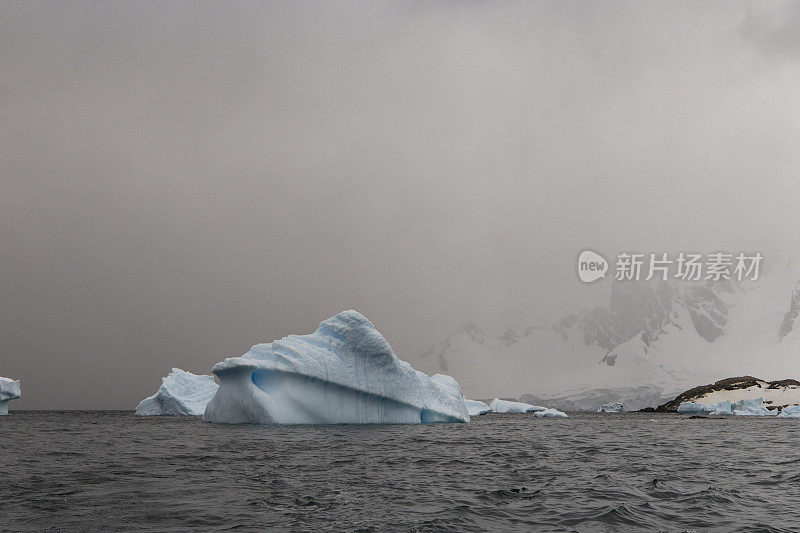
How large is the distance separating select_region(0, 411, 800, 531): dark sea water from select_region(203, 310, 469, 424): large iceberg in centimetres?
969

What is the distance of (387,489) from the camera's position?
33.6ft

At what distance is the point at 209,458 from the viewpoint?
47.0ft

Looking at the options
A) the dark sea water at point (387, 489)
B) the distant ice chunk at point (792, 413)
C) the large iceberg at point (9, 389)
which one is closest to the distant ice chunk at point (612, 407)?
the distant ice chunk at point (792, 413)

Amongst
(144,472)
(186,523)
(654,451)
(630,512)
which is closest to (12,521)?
(186,523)

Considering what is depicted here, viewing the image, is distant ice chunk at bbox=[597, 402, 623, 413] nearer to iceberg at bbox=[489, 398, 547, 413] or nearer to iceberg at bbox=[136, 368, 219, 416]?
iceberg at bbox=[489, 398, 547, 413]

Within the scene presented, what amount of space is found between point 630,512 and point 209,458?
10.0 metres

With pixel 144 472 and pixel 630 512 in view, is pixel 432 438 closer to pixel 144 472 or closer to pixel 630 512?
pixel 144 472

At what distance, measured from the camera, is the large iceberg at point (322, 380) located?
27.6 metres

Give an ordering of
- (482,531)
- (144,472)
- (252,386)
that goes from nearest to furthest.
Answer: (482,531) → (144,472) → (252,386)

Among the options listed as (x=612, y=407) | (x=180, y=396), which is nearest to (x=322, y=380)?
(x=180, y=396)

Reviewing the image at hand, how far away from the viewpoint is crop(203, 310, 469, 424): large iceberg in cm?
2759

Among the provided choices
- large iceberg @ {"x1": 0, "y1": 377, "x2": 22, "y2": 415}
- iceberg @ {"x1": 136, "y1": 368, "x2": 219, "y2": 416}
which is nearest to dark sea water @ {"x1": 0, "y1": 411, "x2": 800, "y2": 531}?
iceberg @ {"x1": 136, "y1": 368, "x2": 219, "y2": 416}

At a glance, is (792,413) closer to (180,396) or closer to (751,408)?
(751,408)

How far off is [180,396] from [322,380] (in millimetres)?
28662
